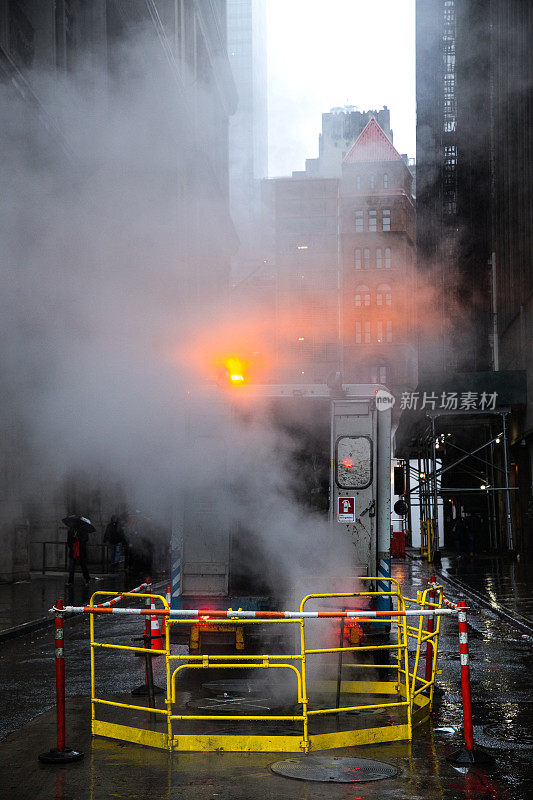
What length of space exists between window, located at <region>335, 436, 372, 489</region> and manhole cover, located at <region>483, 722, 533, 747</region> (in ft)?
8.15

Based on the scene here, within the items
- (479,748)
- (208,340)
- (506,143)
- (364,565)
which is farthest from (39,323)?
(506,143)

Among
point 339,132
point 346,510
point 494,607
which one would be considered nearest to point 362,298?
point 339,132

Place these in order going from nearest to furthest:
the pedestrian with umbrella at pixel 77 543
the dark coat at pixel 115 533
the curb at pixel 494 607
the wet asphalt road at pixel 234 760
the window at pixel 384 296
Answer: the wet asphalt road at pixel 234 760, the curb at pixel 494 607, the pedestrian with umbrella at pixel 77 543, the dark coat at pixel 115 533, the window at pixel 384 296

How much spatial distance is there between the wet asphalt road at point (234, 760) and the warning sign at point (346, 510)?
56.0 inches

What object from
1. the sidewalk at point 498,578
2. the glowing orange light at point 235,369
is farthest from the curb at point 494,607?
the glowing orange light at point 235,369

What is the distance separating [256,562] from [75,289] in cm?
382

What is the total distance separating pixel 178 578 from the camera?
692cm

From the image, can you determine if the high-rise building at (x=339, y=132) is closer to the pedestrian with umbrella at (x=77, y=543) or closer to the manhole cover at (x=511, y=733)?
Result: the pedestrian with umbrella at (x=77, y=543)

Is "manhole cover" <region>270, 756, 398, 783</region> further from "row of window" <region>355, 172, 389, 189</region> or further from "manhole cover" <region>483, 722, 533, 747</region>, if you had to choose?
"row of window" <region>355, 172, 389, 189</region>

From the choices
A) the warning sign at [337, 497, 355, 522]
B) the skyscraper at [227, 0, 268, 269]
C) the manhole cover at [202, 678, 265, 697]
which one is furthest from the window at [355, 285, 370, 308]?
the manhole cover at [202, 678, 265, 697]

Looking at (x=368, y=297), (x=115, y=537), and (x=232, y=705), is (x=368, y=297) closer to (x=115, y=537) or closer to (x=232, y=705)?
(x=115, y=537)

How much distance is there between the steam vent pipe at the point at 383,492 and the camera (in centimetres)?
724

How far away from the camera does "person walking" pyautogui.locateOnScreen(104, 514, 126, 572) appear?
16.4 meters

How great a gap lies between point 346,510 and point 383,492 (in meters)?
0.35
